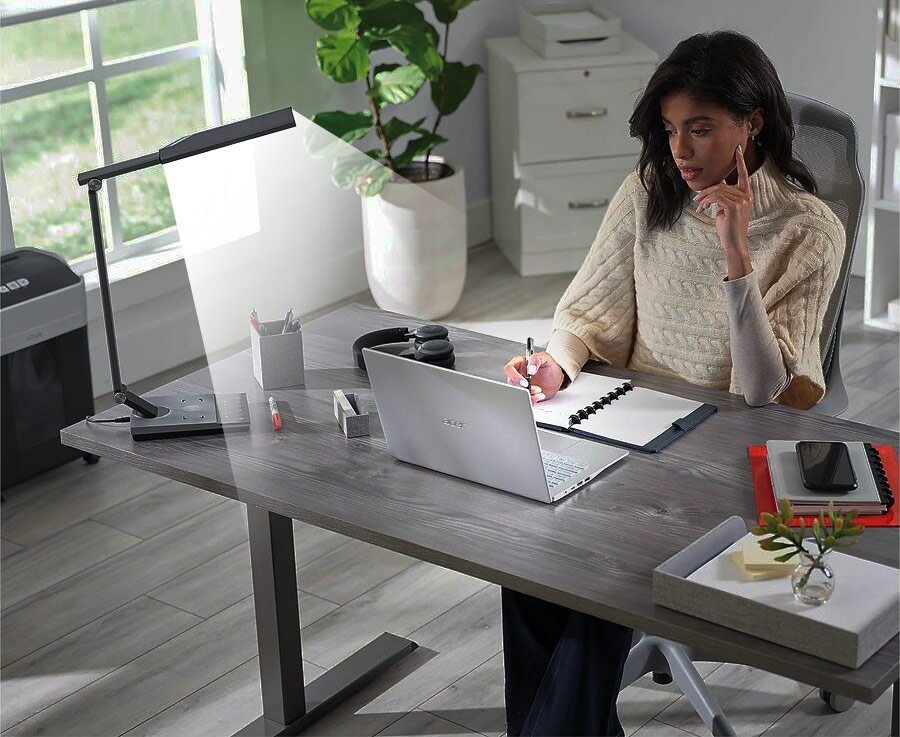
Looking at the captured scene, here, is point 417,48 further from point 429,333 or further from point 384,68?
point 429,333

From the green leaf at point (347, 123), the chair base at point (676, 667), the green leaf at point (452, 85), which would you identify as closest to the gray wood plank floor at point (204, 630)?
the chair base at point (676, 667)

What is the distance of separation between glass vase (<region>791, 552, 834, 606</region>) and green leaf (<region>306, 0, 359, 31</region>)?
2985 mm

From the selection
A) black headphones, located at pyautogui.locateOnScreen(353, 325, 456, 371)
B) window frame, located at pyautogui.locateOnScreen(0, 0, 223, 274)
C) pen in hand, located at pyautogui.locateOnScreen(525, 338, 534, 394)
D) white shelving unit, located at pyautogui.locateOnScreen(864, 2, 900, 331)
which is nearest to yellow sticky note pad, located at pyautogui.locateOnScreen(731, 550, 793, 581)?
pen in hand, located at pyautogui.locateOnScreen(525, 338, 534, 394)

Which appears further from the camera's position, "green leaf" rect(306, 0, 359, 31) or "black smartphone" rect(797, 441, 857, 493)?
"green leaf" rect(306, 0, 359, 31)

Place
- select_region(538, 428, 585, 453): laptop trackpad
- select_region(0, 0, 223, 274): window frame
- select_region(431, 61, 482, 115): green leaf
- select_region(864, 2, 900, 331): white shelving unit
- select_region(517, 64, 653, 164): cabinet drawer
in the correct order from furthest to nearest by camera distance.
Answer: select_region(517, 64, 653, 164): cabinet drawer, select_region(431, 61, 482, 115): green leaf, select_region(864, 2, 900, 331): white shelving unit, select_region(0, 0, 223, 274): window frame, select_region(538, 428, 585, 453): laptop trackpad

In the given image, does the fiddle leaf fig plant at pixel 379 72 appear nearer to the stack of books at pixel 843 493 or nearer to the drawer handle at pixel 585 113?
the drawer handle at pixel 585 113

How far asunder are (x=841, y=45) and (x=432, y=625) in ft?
8.79

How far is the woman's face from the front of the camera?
80.0 inches

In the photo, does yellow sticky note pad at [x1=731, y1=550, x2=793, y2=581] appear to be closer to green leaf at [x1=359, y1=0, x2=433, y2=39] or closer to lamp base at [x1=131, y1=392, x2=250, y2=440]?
lamp base at [x1=131, y1=392, x2=250, y2=440]

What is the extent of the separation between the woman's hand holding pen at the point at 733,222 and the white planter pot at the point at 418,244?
2348 mm

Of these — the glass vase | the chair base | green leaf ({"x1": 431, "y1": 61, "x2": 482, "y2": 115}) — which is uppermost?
green leaf ({"x1": 431, "y1": 61, "x2": 482, "y2": 115})

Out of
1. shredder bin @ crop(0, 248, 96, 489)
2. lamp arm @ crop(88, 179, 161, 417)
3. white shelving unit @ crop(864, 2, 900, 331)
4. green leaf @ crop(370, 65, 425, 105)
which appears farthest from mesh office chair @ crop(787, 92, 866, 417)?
green leaf @ crop(370, 65, 425, 105)

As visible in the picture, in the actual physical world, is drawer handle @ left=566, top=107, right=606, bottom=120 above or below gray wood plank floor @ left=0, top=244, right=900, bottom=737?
above

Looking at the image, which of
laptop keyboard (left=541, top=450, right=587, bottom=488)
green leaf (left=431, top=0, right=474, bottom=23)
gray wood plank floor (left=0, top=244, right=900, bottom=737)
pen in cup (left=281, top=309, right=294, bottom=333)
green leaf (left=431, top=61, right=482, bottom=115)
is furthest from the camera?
green leaf (left=431, top=61, right=482, bottom=115)
